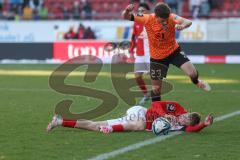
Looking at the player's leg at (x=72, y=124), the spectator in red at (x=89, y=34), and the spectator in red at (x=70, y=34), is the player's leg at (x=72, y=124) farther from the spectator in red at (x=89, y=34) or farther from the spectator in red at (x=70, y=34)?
the spectator in red at (x=70, y=34)

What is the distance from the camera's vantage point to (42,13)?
1451 inches

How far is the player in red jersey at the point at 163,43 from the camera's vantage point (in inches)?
502

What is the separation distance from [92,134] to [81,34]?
23.4m

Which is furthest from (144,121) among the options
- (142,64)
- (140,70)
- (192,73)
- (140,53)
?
(140,53)

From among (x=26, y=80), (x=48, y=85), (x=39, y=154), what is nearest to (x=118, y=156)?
(x=39, y=154)

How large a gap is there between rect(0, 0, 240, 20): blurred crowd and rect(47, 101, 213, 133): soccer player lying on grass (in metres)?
24.1

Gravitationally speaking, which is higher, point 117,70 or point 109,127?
point 109,127

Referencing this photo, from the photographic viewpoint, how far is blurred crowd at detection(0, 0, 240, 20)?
35812 millimetres

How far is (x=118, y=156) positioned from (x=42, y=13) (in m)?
28.4

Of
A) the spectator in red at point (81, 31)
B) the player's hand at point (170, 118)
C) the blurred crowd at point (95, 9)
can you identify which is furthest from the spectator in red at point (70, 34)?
the player's hand at point (170, 118)

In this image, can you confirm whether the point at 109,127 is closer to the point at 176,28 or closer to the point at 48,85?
the point at 176,28

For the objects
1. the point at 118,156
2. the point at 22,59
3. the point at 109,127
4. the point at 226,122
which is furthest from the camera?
the point at 22,59

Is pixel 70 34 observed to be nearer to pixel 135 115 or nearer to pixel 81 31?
pixel 81 31

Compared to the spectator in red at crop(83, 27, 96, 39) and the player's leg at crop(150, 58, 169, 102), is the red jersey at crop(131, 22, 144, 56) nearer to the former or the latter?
the player's leg at crop(150, 58, 169, 102)
